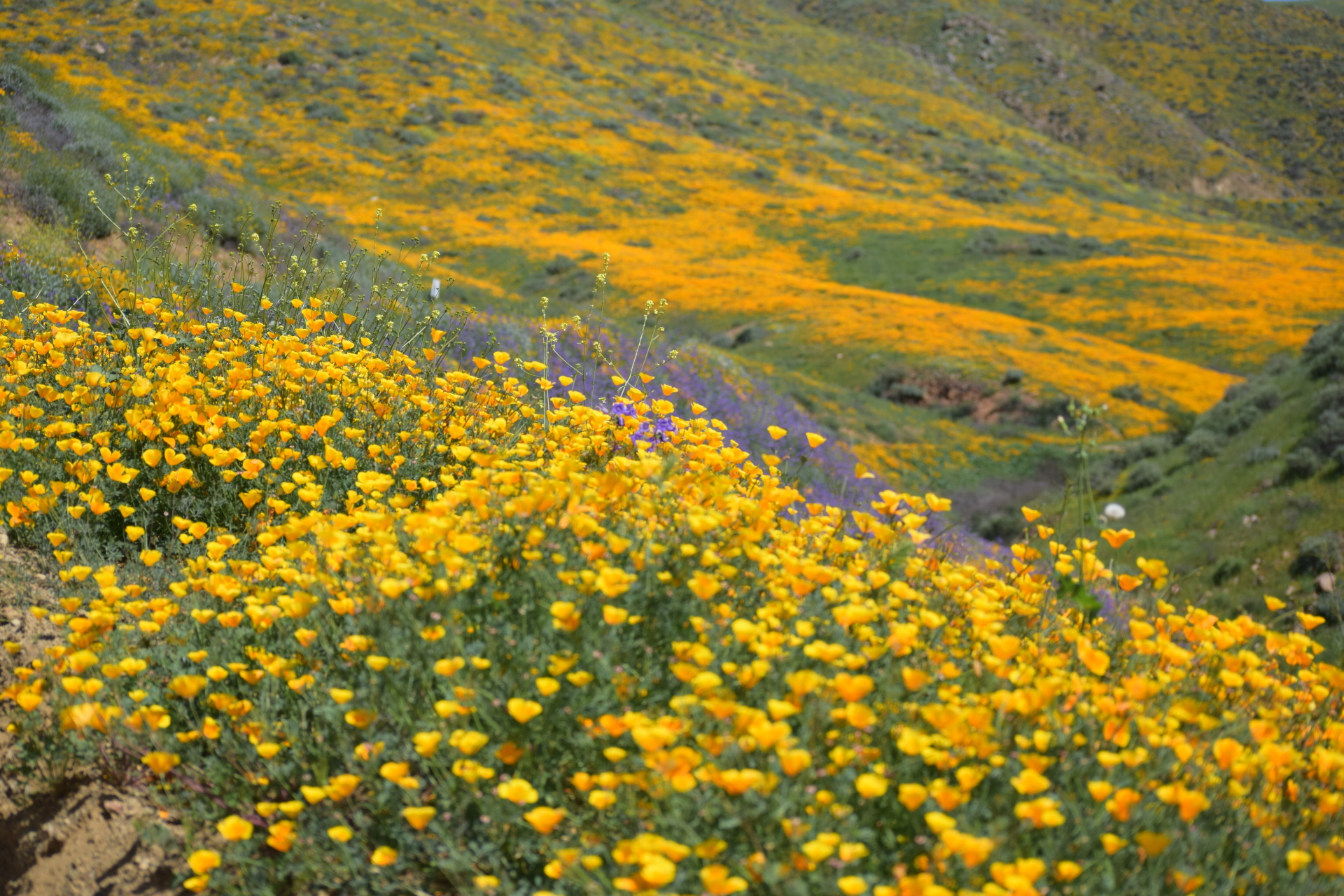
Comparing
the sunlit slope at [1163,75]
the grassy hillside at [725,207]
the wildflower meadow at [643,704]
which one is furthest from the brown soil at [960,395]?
the sunlit slope at [1163,75]

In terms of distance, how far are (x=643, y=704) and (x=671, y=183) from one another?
3939 cm

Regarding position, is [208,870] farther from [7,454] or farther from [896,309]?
[896,309]

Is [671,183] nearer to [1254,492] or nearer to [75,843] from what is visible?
[1254,492]

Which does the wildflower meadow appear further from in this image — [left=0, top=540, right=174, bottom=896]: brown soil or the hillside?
the hillside

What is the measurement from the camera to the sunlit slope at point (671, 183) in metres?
24.8

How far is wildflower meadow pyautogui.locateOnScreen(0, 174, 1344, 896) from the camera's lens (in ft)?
5.45

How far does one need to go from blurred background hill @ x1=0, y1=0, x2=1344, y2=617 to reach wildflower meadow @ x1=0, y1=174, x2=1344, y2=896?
10.2ft

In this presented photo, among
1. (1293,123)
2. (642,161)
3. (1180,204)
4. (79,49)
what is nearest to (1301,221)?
(1180,204)

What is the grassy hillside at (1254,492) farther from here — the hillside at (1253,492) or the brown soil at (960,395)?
the brown soil at (960,395)

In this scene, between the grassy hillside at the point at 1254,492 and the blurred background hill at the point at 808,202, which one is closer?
the grassy hillside at the point at 1254,492

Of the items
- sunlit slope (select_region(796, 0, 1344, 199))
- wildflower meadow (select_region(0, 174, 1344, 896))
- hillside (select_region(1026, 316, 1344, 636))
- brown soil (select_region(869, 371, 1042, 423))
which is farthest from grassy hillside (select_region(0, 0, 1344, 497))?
sunlit slope (select_region(796, 0, 1344, 199))

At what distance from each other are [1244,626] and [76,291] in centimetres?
636

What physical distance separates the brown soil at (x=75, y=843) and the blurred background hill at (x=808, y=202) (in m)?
3.52

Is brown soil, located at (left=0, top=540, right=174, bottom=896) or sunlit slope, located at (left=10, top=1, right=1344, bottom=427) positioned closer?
brown soil, located at (left=0, top=540, right=174, bottom=896)
